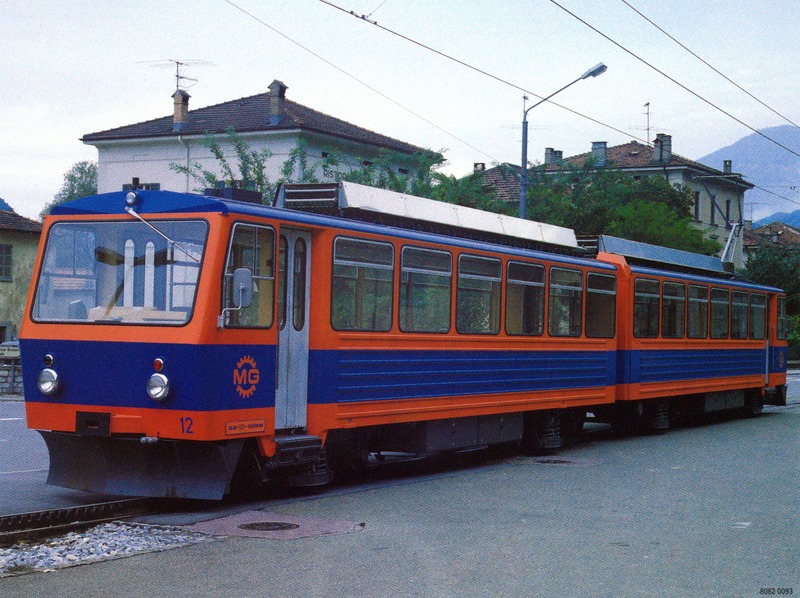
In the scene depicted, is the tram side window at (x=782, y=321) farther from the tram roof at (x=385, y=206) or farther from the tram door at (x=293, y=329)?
the tram door at (x=293, y=329)

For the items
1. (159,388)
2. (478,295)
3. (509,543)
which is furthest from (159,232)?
(478,295)

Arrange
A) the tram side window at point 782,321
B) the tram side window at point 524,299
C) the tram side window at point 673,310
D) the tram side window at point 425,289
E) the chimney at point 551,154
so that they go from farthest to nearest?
the chimney at point 551,154 → the tram side window at point 782,321 → the tram side window at point 673,310 → the tram side window at point 524,299 → the tram side window at point 425,289

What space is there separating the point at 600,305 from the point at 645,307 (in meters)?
1.90

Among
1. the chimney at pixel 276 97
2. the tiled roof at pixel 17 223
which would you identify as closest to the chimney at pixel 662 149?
the chimney at pixel 276 97

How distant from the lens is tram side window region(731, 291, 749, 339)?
23.6m

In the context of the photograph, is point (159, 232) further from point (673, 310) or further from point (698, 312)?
point (698, 312)

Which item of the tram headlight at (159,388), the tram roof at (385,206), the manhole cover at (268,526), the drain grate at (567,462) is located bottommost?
the manhole cover at (268,526)

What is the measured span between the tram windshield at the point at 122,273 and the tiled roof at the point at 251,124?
1478 inches

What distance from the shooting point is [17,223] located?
160ft

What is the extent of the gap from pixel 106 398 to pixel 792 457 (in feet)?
33.6

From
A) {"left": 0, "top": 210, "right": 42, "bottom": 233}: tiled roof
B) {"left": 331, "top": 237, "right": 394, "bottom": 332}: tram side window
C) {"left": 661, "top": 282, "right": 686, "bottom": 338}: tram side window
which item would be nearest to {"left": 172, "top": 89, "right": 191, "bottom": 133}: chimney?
{"left": 0, "top": 210, "right": 42, "bottom": 233}: tiled roof

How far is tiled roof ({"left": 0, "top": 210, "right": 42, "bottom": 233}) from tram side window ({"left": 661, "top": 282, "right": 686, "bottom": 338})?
32032 mm

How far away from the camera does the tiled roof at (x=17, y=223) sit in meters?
47.6

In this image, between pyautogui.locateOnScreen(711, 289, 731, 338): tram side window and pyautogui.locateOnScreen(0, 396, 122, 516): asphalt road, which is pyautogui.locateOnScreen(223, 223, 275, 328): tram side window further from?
pyautogui.locateOnScreen(711, 289, 731, 338): tram side window
